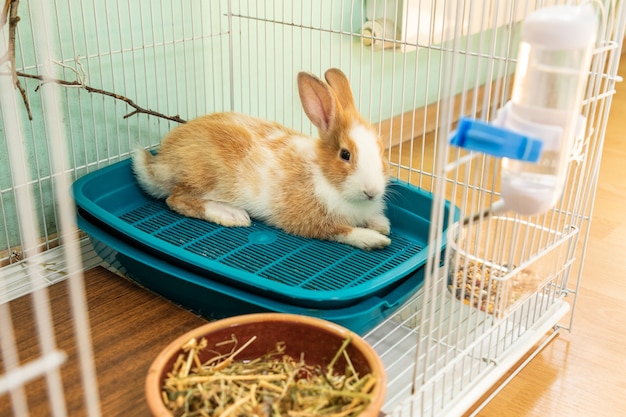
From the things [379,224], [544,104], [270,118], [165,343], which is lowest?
[165,343]

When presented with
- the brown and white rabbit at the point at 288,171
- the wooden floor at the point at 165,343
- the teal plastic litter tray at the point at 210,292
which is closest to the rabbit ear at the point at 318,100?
the brown and white rabbit at the point at 288,171

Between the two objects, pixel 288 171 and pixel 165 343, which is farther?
pixel 288 171

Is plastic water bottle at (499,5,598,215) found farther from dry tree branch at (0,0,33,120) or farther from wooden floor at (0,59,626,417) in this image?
dry tree branch at (0,0,33,120)

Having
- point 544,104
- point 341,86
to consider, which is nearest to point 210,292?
point 341,86

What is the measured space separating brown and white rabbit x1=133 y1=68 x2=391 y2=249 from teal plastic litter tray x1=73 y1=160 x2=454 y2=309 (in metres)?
0.03

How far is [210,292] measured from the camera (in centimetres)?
134

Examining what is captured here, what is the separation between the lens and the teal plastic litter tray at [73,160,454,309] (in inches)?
51.1

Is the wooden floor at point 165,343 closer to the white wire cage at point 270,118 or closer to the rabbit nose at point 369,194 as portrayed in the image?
the white wire cage at point 270,118

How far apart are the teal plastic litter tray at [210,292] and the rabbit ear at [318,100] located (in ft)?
1.30

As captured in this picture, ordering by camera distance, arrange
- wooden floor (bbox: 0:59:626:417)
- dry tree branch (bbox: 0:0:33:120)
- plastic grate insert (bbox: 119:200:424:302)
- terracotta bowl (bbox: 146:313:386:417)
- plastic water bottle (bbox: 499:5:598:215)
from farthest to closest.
Answer: plastic grate insert (bbox: 119:200:424:302) < dry tree branch (bbox: 0:0:33:120) < wooden floor (bbox: 0:59:626:417) < terracotta bowl (bbox: 146:313:386:417) < plastic water bottle (bbox: 499:5:598:215)

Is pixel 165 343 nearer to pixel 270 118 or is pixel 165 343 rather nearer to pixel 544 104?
pixel 544 104

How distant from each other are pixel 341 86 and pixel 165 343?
687 mm

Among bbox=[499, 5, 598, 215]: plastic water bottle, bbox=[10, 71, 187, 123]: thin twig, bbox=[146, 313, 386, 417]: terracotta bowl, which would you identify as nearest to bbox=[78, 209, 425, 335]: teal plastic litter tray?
bbox=[146, 313, 386, 417]: terracotta bowl

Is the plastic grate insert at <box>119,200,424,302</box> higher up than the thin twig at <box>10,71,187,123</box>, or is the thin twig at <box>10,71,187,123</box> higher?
the thin twig at <box>10,71,187,123</box>
